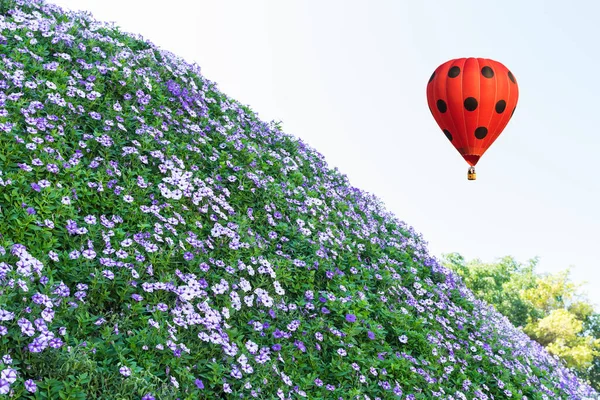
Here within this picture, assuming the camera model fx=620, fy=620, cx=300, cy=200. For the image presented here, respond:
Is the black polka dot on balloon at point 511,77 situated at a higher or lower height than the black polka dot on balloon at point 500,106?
higher

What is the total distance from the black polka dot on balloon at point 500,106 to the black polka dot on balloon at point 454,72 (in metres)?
1.10

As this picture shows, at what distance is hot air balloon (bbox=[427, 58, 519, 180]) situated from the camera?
13.4 meters

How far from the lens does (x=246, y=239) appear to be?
7871mm

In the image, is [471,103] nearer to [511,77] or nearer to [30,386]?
[511,77]

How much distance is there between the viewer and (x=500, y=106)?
535 inches

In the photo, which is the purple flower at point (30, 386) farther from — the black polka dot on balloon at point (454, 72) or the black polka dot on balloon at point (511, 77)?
the black polka dot on balloon at point (511, 77)

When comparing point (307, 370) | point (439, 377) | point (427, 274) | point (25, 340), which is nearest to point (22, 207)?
point (25, 340)

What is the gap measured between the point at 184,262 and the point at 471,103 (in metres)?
8.63

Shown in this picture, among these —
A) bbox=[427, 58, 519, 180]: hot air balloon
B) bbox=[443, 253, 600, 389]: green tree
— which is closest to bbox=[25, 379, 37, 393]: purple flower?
bbox=[427, 58, 519, 180]: hot air balloon

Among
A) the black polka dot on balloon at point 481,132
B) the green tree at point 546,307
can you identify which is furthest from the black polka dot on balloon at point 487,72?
the green tree at point 546,307

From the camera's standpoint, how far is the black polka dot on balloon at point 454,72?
1351cm

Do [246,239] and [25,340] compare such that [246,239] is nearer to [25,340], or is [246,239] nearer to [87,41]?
[25,340]

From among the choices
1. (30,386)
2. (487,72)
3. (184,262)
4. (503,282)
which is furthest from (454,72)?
(503,282)

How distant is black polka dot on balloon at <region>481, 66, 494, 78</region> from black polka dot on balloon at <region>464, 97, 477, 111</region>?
1.93 feet
